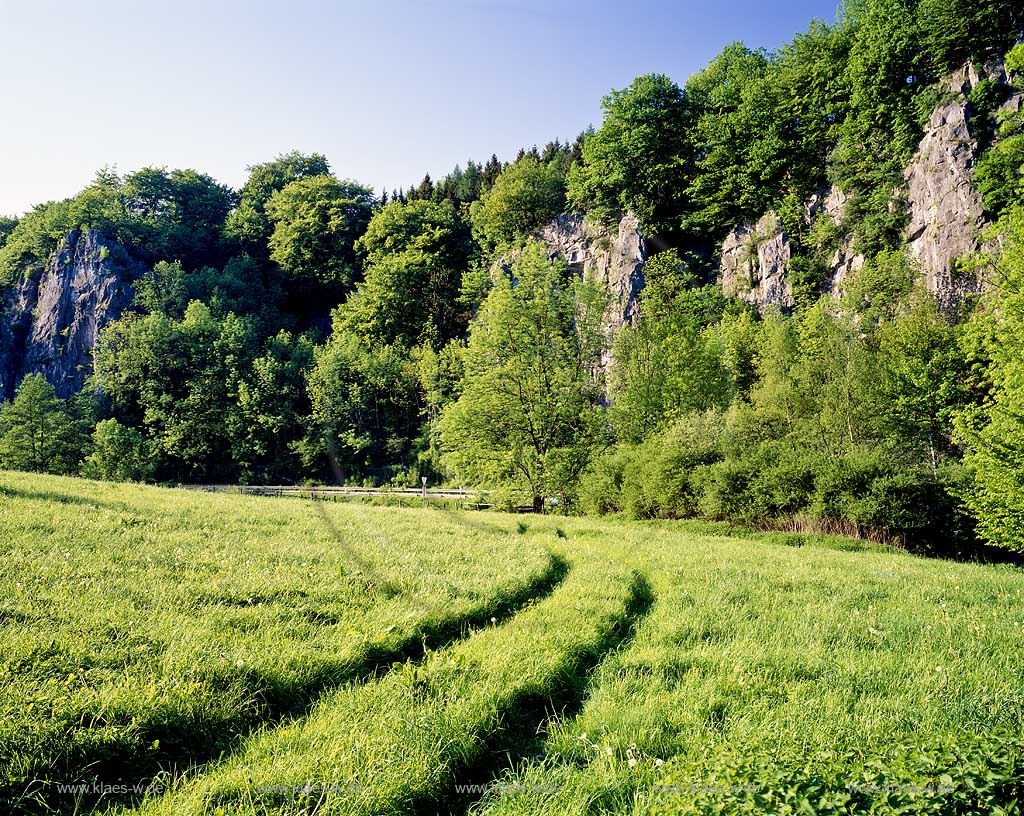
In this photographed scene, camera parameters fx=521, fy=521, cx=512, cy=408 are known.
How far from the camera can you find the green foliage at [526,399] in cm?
2705

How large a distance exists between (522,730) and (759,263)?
56.8 meters

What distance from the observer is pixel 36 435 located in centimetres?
5016

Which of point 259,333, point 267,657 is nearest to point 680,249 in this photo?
point 259,333

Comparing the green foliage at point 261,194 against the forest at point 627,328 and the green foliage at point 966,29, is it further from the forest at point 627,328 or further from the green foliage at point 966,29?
the green foliage at point 966,29

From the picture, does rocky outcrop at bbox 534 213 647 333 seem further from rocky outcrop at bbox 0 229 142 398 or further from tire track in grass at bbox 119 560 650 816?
rocky outcrop at bbox 0 229 142 398

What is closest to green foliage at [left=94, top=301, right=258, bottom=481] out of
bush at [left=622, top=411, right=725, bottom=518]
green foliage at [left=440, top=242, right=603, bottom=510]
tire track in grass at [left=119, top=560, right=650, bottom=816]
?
green foliage at [left=440, top=242, right=603, bottom=510]

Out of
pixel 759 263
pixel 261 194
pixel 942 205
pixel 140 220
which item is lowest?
pixel 759 263

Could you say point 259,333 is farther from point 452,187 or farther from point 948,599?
point 948,599

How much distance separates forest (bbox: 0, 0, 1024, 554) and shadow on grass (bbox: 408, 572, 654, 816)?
1792 cm

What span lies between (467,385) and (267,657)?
23.0 metres

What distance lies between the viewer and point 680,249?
2416 inches

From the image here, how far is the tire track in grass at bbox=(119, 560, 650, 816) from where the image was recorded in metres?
3.48

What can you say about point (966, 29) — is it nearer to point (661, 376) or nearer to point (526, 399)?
point (661, 376)

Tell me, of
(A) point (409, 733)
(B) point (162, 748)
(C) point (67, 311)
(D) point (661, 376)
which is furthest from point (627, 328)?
(C) point (67, 311)
